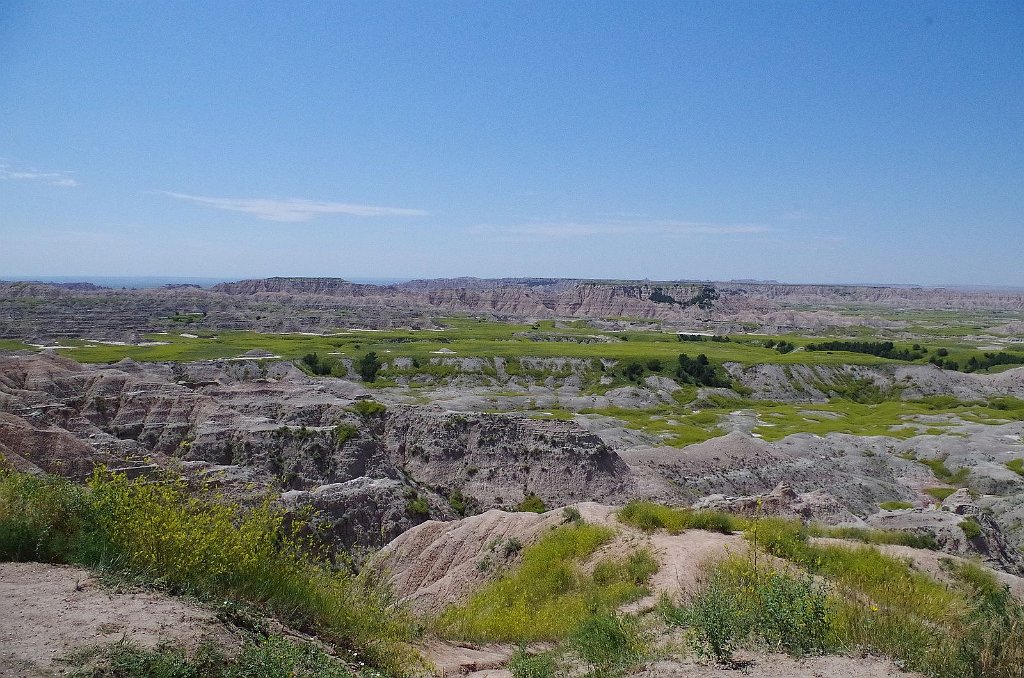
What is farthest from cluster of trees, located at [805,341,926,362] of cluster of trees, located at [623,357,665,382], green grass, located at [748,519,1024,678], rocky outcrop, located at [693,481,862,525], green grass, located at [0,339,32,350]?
green grass, located at [0,339,32,350]

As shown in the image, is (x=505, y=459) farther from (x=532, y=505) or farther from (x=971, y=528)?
(x=971, y=528)

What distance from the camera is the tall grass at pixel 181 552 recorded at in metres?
8.81

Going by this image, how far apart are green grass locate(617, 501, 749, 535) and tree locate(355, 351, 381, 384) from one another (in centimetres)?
7396

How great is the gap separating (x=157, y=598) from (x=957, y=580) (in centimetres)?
1678

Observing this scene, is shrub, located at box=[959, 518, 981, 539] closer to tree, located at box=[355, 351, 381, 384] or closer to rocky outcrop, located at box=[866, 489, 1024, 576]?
rocky outcrop, located at box=[866, 489, 1024, 576]

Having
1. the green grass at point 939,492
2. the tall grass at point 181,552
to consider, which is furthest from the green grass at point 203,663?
the green grass at point 939,492

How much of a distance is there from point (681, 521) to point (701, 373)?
80893mm

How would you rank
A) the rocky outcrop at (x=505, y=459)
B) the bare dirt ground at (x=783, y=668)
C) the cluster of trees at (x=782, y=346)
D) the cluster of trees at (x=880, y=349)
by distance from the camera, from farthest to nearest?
the cluster of trees at (x=782, y=346)
the cluster of trees at (x=880, y=349)
the rocky outcrop at (x=505, y=459)
the bare dirt ground at (x=783, y=668)

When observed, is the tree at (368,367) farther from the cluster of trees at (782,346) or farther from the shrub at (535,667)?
the shrub at (535,667)

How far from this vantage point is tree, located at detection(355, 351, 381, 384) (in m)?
90.4

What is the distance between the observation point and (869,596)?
433 inches

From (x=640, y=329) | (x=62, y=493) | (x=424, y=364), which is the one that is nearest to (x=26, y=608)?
(x=62, y=493)

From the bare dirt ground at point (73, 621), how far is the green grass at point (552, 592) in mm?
5311

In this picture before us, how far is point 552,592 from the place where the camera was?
1582 cm
